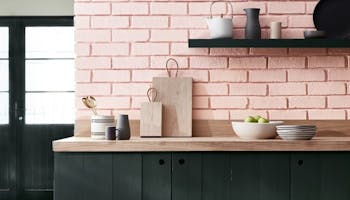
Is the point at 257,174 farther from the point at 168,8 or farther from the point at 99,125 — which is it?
the point at 168,8

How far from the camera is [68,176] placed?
3.20 meters

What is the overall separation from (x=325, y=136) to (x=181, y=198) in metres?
1.04

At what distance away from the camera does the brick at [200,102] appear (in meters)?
3.62

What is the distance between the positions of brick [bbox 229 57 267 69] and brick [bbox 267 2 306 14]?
0.32 metres

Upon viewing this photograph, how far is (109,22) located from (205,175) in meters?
1.19

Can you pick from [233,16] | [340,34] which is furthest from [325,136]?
[233,16]

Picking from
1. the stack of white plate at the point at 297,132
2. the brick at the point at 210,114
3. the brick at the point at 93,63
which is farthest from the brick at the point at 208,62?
the stack of white plate at the point at 297,132

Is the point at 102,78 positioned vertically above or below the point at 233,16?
below

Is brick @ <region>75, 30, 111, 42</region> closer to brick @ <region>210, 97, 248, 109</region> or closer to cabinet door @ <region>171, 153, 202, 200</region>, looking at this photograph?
brick @ <region>210, 97, 248, 109</region>

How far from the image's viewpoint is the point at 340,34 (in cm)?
358

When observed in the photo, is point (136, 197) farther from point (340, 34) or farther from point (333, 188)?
point (340, 34)

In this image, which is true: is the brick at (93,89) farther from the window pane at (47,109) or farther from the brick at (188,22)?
the window pane at (47,109)

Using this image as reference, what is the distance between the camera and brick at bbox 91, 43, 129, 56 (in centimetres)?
364

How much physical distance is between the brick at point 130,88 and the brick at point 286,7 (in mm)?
938
